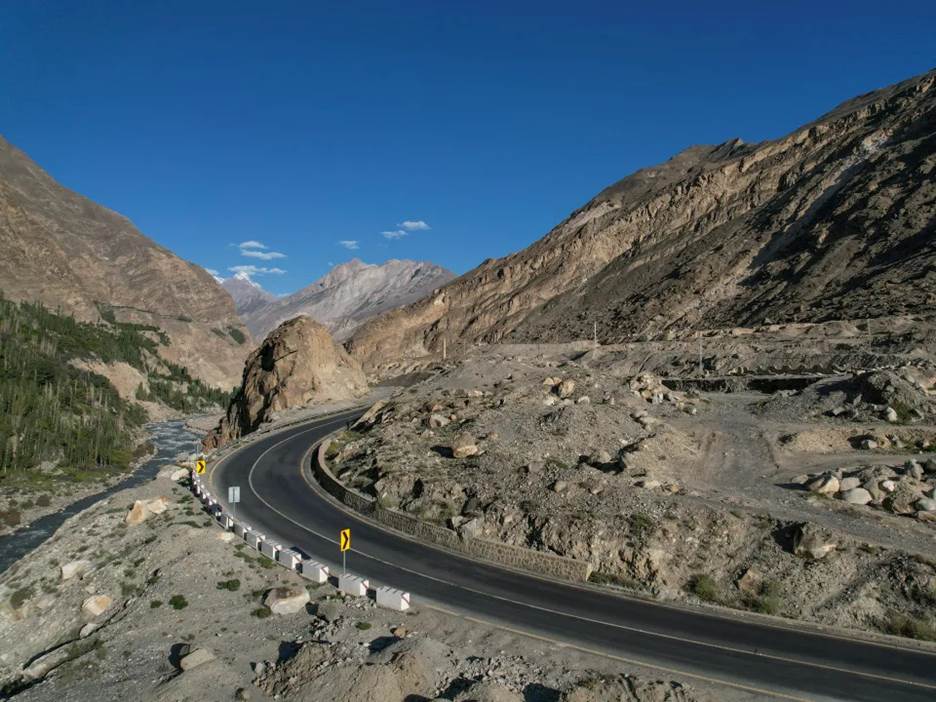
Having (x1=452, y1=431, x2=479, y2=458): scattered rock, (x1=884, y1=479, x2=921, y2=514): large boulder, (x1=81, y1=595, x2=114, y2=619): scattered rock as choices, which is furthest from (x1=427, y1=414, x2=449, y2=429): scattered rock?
(x1=884, y1=479, x2=921, y2=514): large boulder

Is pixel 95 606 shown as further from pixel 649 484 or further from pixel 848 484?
pixel 848 484

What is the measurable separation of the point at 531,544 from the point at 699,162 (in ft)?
382

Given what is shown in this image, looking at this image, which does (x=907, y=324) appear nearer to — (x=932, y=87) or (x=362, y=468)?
(x=362, y=468)

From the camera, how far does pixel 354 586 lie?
1822 centimetres

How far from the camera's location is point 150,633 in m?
17.5

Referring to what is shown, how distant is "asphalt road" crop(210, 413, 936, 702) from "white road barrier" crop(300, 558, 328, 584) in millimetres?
1502

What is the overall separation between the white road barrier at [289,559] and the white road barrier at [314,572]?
46 cm

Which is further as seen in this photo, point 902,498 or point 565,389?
point 565,389

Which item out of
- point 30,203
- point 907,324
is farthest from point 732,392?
point 30,203

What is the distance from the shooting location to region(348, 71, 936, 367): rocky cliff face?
63.2m

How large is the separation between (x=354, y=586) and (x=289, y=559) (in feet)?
11.6

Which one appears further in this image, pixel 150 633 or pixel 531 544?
pixel 531 544

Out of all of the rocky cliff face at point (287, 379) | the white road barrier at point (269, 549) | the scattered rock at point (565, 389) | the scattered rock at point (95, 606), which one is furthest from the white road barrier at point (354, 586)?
the rocky cliff face at point (287, 379)

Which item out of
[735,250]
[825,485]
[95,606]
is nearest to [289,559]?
[95,606]
